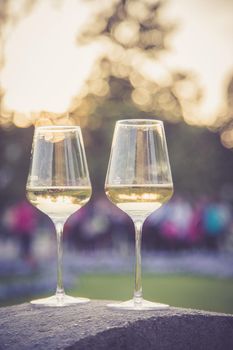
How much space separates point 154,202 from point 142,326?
1.52ft

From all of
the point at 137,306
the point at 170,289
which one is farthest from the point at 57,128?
the point at 170,289

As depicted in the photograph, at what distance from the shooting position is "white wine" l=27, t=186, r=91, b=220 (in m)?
3.26

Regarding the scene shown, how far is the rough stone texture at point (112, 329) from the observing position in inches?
111

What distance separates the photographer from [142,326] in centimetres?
297

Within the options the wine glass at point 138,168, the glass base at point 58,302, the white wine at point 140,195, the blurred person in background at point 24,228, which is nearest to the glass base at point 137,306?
the wine glass at point 138,168

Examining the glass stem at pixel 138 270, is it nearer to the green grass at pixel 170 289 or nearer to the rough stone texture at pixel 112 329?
the rough stone texture at pixel 112 329

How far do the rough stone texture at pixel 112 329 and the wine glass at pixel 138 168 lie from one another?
5.7 inches

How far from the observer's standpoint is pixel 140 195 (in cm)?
319

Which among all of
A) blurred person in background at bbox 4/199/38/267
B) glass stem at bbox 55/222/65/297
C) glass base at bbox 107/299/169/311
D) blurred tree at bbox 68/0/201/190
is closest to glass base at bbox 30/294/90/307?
glass stem at bbox 55/222/65/297

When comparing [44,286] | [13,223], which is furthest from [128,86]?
[44,286]

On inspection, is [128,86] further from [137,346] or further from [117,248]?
[137,346]

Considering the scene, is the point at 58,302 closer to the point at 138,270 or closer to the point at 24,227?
the point at 138,270

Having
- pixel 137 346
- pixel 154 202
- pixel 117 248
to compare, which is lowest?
pixel 117 248

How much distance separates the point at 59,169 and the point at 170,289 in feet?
42.5
